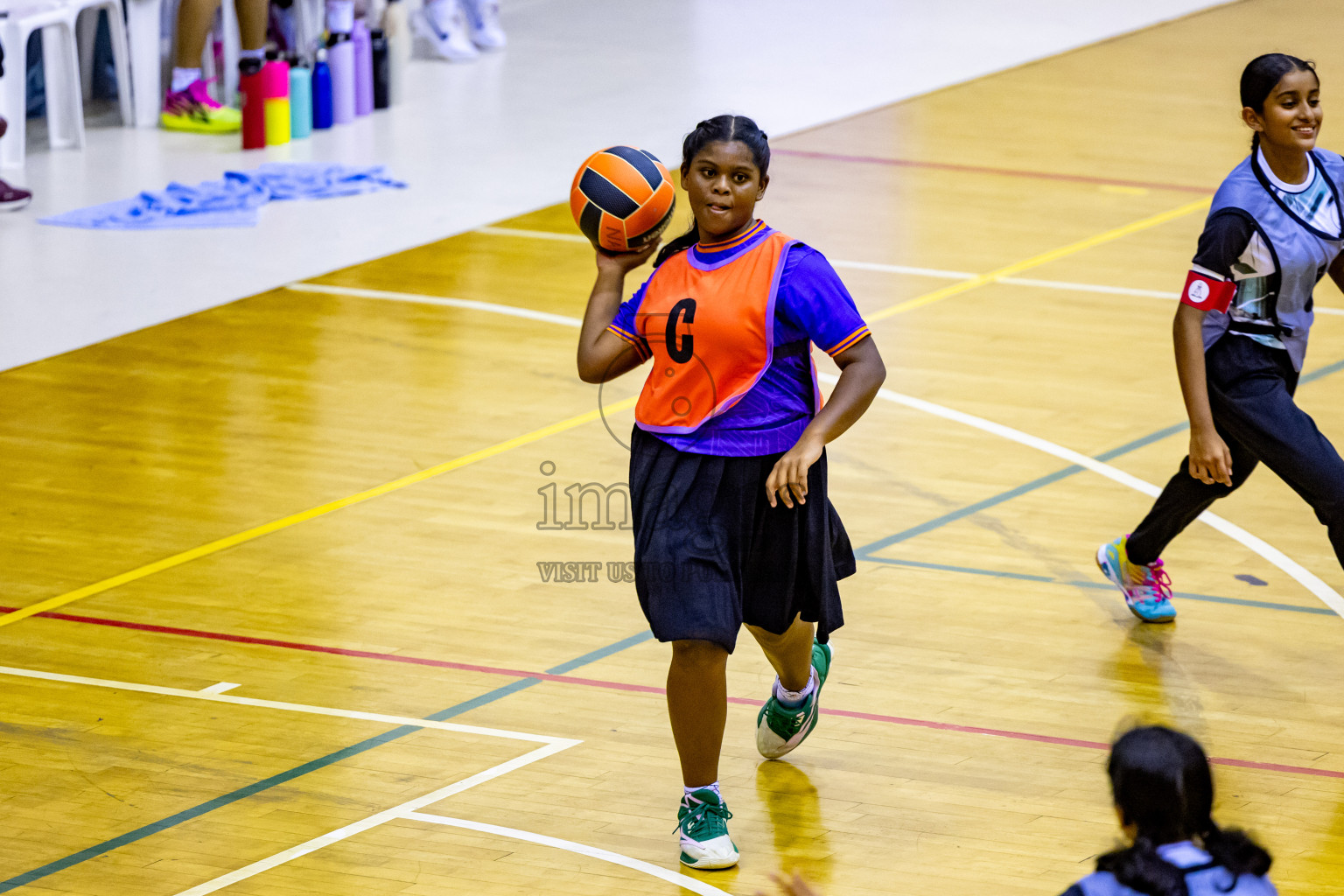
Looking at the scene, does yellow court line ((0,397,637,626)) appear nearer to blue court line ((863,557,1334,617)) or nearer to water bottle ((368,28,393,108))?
blue court line ((863,557,1334,617))

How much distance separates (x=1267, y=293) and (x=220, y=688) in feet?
10.6

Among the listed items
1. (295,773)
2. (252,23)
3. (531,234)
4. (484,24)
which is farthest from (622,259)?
(484,24)

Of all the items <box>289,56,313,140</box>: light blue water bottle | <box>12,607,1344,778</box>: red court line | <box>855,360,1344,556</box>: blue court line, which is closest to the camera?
<box>12,607,1344,778</box>: red court line

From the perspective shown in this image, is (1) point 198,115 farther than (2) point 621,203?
Yes

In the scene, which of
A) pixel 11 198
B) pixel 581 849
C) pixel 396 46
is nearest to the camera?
pixel 581 849

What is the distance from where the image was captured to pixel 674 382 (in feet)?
15.4

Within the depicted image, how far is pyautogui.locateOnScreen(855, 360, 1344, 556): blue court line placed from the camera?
710cm

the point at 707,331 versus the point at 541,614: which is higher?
the point at 707,331

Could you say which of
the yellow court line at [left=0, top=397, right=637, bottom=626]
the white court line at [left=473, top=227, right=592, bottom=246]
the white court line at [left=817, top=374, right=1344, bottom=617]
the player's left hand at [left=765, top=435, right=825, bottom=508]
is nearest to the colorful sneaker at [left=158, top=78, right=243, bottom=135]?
the white court line at [left=473, top=227, right=592, bottom=246]

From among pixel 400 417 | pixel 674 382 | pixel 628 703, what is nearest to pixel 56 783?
pixel 628 703

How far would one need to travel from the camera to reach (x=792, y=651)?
513 cm

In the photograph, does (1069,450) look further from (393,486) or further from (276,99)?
(276,99)

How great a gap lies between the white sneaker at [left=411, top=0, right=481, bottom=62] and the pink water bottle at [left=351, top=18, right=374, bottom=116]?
233 cm

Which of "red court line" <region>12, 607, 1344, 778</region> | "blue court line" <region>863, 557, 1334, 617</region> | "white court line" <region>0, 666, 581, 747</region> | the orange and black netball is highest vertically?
the orange and black netball
